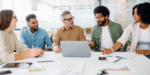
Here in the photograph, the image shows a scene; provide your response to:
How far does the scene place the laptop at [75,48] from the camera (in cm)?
136

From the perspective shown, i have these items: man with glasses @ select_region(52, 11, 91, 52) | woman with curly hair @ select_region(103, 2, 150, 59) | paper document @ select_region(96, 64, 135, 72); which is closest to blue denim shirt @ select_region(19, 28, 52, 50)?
man with glasses @ select_region(52, 11, 91, 52)

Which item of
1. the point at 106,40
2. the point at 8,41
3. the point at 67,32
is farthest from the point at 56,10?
the point at 8,41

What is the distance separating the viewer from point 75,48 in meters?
1.40

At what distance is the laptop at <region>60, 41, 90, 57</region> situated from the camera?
4.47 ft

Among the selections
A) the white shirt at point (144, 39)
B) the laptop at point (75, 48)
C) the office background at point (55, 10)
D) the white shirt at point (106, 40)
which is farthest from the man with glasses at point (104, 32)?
the office background at point (55, 10)

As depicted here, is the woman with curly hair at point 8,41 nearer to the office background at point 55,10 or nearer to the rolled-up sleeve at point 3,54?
the rolled-up sleeve at point 3,54

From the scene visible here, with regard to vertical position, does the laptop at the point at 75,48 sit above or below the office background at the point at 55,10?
below

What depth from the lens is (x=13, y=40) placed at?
1.68 metres

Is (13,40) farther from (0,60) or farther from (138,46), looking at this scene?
(138,46)

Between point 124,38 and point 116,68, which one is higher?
point 124,38

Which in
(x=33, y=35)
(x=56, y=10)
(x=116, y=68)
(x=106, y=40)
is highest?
(x=56, y=10)

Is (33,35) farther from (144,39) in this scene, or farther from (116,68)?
(144,39)

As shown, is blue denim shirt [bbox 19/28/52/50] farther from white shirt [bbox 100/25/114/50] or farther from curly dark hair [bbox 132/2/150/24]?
curly dark hair [bbox 132/2/150/24]

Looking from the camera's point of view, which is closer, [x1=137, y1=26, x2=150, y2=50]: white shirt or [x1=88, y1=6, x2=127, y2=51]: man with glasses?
[x1=137, y1=26, x2=150, y2=50]: white shirt
